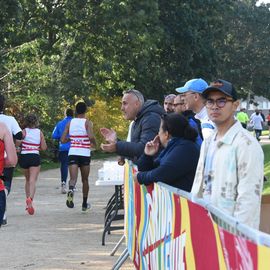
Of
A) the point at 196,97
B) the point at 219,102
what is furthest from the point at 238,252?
the point at 196,97

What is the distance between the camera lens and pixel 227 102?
206 inches

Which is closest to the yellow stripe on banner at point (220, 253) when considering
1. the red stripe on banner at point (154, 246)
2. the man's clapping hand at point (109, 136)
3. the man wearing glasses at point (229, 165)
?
the man wearing glasses at point (229, 165)

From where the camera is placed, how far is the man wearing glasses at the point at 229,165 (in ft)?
15.9

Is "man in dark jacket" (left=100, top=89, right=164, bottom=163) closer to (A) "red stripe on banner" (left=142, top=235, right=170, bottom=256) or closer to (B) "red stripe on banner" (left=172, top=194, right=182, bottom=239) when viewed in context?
(A) "red stripe on banner" (left=142, top=235, right=170, bottom=256)

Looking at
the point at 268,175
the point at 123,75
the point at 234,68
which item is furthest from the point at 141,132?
the point at 234,68

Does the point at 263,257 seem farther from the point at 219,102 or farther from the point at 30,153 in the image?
the point at 30,153

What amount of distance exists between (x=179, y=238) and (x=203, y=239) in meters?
0.76

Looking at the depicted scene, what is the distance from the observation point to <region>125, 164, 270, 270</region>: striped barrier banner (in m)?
3.53

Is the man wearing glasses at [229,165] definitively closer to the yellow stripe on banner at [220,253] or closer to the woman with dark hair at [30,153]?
the yellow stripe on banner at [220,253]

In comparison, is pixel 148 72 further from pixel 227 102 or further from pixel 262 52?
pixel 227 102

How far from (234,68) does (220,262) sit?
7093cm

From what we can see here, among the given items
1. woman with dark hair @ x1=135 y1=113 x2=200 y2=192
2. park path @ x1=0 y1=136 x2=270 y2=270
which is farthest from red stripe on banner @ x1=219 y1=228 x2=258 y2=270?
park path @ x1=0 y1=136 x2=270 y2=270

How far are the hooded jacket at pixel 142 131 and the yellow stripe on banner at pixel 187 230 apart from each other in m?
3.43

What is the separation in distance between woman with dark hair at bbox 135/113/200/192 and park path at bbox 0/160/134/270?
274 cm
